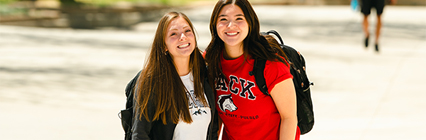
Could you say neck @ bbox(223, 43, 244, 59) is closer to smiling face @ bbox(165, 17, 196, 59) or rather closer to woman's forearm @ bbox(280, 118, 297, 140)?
smiling face @ bbox(165, 17, 196, 59)

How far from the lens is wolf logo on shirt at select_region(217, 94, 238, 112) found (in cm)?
275

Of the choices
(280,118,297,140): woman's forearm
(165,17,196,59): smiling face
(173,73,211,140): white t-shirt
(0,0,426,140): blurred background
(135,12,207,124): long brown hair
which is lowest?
(0,0,426,140): blurred background

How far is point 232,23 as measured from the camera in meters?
2.62

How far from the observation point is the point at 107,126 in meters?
5.57

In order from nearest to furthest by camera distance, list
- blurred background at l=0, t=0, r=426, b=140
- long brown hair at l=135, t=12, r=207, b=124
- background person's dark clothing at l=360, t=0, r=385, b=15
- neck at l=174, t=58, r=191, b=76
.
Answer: long brown hair at l=135, t=12, r=207, b=124, neck at l=174, t=58, r=191, b=76, blurred background at l=0, t=0, r=426, b=140, background person's dark clothing at l=360, t=0, r=385, b=15

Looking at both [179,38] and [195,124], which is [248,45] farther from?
[195,124]

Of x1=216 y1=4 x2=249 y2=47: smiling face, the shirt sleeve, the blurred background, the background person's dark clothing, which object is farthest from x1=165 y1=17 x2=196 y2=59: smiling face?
the background person's dark clothing

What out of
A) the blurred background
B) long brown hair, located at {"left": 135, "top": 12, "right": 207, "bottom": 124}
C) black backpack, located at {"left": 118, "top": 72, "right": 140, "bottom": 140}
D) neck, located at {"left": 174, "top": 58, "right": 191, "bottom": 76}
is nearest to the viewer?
long brown hair, located at {"left": 135, "top": 12, "right": 207, "bottom": 124}

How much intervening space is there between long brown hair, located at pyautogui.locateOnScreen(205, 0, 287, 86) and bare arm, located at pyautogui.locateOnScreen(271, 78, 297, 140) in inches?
6.1

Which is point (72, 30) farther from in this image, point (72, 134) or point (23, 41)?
point (72, 134)

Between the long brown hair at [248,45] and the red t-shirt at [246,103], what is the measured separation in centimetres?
4

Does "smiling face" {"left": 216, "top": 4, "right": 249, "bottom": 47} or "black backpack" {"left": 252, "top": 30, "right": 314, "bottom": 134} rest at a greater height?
"smiling face" {"left": 216, "top": 4, "right": 249, "bottom": 47}

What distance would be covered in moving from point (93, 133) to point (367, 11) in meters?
6.82

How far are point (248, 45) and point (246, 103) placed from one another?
0.33 m
